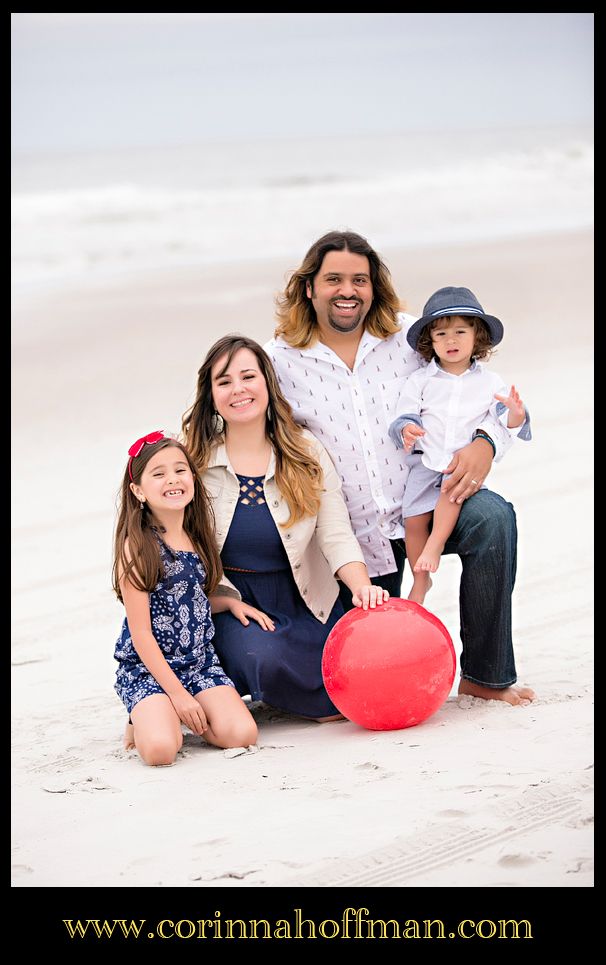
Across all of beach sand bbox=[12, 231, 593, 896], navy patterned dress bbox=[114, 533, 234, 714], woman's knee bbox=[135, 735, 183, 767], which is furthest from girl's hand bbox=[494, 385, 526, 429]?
woman's knee bbox=[135, 735, 183, 767]

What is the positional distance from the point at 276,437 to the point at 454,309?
3.02ft

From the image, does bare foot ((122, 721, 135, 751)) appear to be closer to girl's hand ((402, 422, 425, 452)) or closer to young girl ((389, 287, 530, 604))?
young girl ((389, 287, 530, 604))

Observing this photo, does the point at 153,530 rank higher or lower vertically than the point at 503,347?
lower

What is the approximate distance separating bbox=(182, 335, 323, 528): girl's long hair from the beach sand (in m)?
0.96

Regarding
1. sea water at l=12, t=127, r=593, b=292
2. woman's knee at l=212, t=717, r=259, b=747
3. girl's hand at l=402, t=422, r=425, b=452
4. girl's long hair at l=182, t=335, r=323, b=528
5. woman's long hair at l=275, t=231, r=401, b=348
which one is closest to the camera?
woman's knee at l=212, t=717, r=259, b=747

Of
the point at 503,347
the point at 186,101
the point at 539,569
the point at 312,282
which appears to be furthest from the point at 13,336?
the point at 186,101

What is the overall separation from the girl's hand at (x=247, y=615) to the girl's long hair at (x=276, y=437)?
0.38m

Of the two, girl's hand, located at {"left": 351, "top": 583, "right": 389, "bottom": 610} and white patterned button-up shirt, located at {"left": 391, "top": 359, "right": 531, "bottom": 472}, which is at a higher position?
white patterned button-up shirt, located at {"left": 391, "top": 359, "right": 531, "bottom": 472}

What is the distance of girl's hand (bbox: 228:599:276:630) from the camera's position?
15.7ft

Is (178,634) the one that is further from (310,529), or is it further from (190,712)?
(310,529)

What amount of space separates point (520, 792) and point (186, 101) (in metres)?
26.7

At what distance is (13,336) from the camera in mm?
14203

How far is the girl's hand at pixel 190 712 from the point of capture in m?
4.45

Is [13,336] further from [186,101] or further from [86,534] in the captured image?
[186,101]
